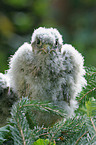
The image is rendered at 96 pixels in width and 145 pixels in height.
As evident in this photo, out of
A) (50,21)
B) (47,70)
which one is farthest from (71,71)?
(50,21)

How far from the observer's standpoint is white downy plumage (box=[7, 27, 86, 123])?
1.08m

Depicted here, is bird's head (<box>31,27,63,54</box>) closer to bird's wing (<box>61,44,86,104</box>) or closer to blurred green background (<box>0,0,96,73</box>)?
bird's wing (<box>61,44,86,104</box>)

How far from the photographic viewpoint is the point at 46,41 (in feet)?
3.49

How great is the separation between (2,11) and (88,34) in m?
1.24

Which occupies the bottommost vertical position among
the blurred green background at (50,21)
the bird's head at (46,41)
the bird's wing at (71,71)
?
the bird's wing at (71,71)

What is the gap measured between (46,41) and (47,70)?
114 millimetres

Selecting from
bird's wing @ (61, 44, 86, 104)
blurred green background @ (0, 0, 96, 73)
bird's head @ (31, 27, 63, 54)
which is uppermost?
blurred green background @ (0, 0, 96, 73)

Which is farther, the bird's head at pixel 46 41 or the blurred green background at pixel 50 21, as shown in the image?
the blurred green background at pixel 50 21

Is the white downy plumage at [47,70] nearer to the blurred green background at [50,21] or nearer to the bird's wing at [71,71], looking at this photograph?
the bird's wing at [71,71]

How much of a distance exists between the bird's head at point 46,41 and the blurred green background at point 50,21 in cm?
188

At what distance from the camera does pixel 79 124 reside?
90 cm

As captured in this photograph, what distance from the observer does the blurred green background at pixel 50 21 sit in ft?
11.0

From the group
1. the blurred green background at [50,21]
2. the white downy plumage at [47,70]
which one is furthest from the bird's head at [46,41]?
the blurred green background at [50,21]

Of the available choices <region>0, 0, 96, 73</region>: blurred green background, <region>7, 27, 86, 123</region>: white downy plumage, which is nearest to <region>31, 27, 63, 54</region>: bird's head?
<region>7, 27, 86, 123</region>: white downy plumage
